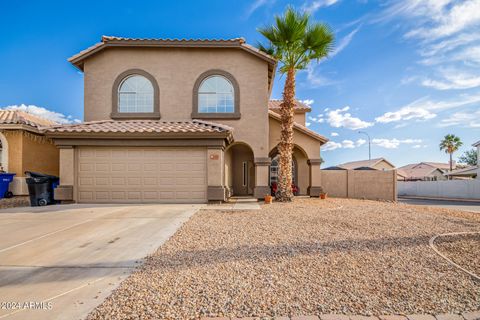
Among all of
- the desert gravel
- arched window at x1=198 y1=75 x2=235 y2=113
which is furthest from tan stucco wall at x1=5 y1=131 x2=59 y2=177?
the desert gravel

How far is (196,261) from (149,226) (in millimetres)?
3235

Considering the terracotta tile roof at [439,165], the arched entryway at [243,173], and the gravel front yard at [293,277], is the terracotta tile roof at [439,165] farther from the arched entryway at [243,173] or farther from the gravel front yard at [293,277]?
the gravel front yard at [293,277]

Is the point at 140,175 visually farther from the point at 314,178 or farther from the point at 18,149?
the point at 314,178

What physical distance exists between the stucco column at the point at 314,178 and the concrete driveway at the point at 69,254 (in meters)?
9.07

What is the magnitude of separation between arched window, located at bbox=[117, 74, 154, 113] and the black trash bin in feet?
15.8

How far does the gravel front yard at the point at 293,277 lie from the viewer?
316 cm

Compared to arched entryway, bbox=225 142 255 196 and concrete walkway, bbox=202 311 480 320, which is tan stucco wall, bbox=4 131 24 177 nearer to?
arched entryway, bbox=225 142 255 196

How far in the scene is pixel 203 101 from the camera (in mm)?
14148

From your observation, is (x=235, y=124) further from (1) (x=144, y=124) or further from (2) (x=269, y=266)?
(2) (x=269, y=266)

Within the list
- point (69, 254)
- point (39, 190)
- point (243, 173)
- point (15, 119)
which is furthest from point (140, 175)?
point (15, 119)

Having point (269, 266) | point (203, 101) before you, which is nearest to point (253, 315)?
point (269, 266)

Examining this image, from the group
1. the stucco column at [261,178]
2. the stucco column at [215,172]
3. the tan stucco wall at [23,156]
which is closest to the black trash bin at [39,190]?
the tan stucco wall at [23,156]

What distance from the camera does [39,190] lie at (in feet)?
37.5

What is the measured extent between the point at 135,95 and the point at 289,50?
8.33m
